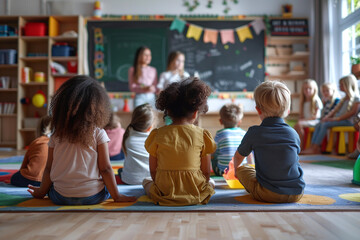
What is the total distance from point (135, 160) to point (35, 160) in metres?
0.59

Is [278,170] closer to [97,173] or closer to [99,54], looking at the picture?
[97,173]

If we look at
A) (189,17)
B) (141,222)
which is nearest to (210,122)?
(189,17)

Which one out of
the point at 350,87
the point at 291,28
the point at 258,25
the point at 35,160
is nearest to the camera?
the point at 35,160

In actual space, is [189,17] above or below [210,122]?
above

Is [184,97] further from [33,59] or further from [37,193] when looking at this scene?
[33,59]

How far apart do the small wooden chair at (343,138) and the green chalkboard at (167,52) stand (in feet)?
6.43

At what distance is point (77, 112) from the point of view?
158 cm

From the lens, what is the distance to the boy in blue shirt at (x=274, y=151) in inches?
64.0

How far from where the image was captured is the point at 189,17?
600 cm

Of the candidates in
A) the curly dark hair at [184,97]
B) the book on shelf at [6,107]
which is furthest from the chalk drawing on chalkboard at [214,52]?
the curly dark hair at [184,97]

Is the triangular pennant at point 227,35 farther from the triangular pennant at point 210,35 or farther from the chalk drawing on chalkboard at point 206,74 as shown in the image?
the chalk drawing on chalkboard at point 206,74

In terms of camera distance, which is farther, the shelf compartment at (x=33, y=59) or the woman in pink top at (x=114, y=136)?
the shelf compartment at (x=33, y=59)

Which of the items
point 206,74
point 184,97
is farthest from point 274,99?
point 206,74

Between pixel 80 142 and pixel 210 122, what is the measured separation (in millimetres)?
4503
